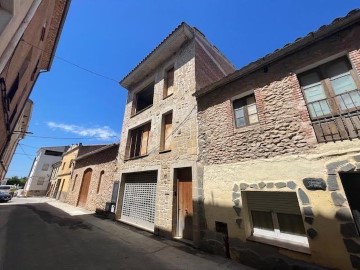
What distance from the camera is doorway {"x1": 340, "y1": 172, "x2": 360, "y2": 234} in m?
3.52

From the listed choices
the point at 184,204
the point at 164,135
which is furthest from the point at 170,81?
the point at 184,204

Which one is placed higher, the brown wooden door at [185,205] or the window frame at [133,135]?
the window frame at [133,135]

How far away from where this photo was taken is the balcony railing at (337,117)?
3.77 m

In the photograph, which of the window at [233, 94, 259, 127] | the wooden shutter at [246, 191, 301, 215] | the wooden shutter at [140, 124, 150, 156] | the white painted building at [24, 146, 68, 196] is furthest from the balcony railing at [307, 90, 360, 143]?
the white painted building at [24, 146, 68, 196]

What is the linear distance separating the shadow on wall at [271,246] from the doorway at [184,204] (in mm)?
888

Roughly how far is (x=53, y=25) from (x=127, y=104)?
567 cm

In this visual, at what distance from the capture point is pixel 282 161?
448 cm

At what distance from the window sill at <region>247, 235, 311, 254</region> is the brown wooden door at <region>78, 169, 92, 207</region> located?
14131 mm

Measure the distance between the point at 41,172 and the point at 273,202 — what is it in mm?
41075

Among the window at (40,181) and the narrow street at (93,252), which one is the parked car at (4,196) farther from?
the narrow street at (93,252)

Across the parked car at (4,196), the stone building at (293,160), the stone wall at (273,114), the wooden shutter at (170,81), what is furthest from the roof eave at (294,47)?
the parked car at (4,196)

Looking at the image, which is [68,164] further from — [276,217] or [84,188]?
[276,217]

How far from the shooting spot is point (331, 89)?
14.0 ft

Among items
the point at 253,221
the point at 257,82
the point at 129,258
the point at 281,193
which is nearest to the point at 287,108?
the point at 257,82
